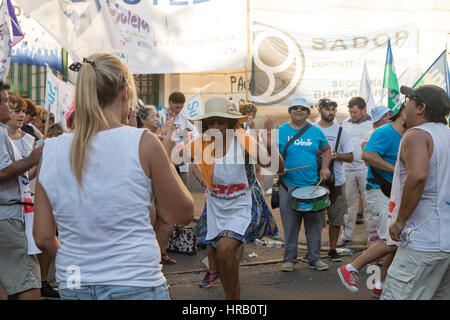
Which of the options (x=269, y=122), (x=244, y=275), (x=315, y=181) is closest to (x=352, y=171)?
(x=315, y=181)

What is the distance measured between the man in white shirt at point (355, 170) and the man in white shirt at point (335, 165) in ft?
2.26

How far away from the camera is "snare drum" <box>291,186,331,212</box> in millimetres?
6652

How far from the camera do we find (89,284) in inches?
91.7

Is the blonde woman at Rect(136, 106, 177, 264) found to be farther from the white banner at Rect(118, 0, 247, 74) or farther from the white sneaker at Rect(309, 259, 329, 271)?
the white banner at Rect(118, 0, 247, 74)

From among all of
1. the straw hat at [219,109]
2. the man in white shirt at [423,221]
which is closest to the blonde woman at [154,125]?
the straw hat at [219,109]

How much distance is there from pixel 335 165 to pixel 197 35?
5392 millimetres

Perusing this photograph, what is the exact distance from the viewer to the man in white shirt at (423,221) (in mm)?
3615

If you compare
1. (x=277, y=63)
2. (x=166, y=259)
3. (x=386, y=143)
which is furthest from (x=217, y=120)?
(x=277, y=63)

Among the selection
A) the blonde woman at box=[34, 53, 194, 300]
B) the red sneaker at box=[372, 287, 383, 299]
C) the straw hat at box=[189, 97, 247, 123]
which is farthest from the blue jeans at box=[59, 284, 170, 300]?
the red sneaker at box=[372, 287, 383, 299]

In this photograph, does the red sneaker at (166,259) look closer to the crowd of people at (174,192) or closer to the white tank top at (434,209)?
the crowd of people at (174,192)

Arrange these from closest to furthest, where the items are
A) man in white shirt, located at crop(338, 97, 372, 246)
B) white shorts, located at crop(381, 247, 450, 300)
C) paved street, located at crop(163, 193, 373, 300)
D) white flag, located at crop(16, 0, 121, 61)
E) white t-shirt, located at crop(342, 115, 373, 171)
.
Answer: white shorts, located at crop(381, 247, 450, 300)
paved street, located at crop(163, 193, 373, 300)
white flag, located at crop(16, 0, 121, 61)
man in white shirt, located at crop(338, 97, 372, 246)
white t-shirt, located at crop(342, 115, 373, 171)

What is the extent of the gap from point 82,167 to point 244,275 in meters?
4.62

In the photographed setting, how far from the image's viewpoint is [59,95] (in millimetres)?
6707
